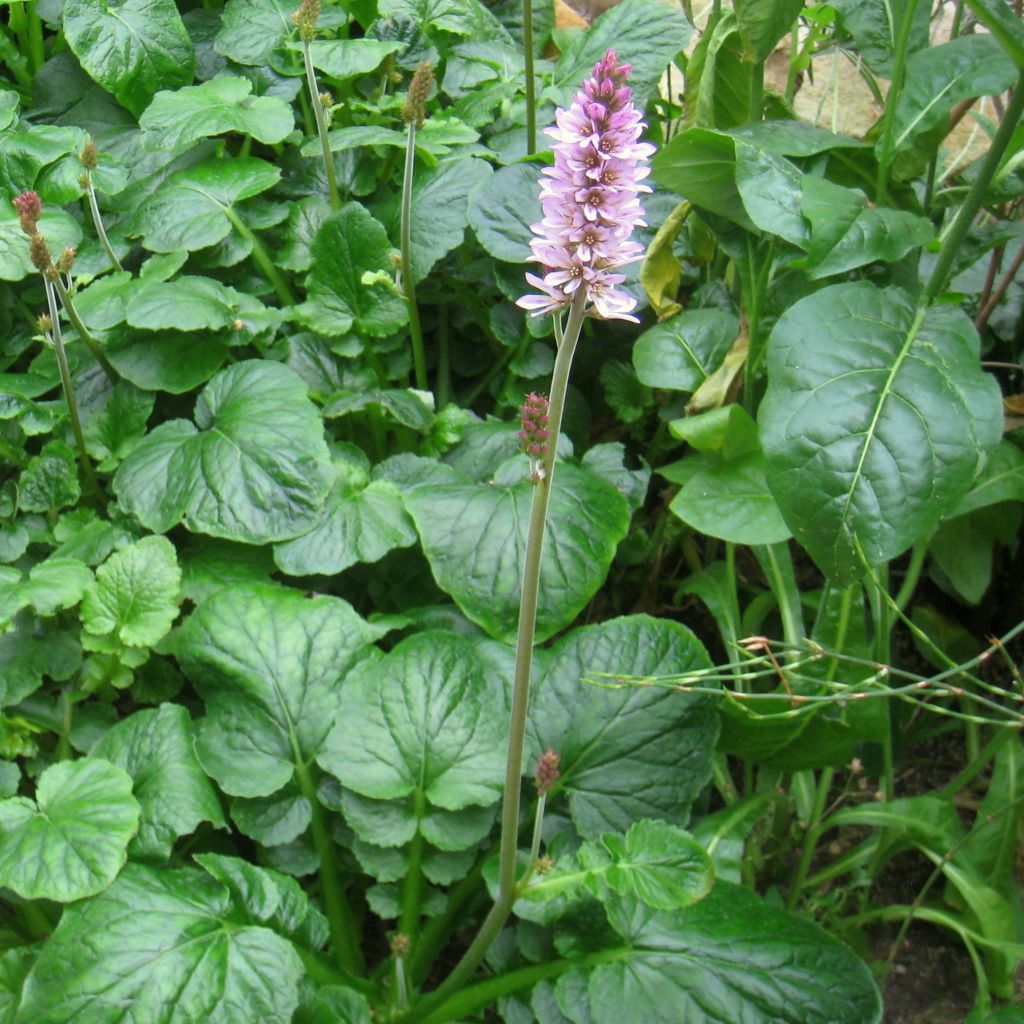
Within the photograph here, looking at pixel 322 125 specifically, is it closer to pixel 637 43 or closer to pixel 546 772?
pixel 637 43

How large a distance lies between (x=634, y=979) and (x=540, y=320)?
2.73 feet

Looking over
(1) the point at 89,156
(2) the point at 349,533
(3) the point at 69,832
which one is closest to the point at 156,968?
(3) the point at 69,832

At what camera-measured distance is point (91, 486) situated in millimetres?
1495

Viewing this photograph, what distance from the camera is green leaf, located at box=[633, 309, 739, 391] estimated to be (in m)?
1.45

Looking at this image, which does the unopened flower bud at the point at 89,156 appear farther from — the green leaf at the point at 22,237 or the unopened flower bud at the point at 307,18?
the unopened flower bud at the point at 307,18

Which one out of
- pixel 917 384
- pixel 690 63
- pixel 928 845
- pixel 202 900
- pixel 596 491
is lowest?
pixel 928 845

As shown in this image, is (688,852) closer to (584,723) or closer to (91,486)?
(584,723)

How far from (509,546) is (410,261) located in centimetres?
48

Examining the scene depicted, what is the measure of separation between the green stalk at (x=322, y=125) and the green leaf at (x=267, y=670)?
64cm

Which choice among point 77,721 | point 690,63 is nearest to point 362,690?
A: point 77,721

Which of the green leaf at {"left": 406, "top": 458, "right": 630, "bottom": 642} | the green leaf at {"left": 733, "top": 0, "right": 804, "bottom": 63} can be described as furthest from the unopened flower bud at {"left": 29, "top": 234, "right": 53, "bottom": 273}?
the green leaf at {"left": 733, "top": 0, "right": 804, "bottom": 63}

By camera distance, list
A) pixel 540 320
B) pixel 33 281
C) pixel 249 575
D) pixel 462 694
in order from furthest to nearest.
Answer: pixel 33 281 < pixel 540 320 < pixel 249 575 < pixel 462 694

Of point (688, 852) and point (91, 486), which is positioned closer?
point (688, 852)

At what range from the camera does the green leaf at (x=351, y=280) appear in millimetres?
1550
